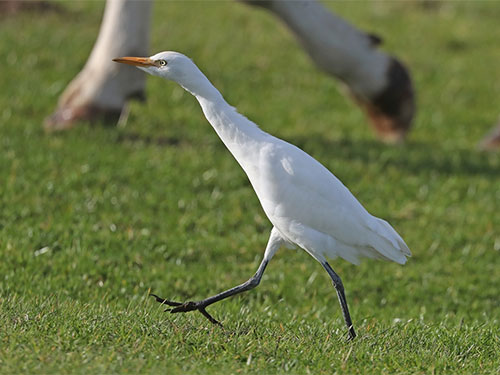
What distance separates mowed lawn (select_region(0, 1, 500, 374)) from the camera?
4426 millimetres

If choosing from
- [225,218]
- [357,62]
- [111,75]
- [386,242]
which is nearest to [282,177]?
[386,242]

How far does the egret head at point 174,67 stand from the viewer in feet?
15.3

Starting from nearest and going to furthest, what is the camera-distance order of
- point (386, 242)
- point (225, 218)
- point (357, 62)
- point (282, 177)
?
1. point (282, 177)
2. point (386, 242)
3. point (225, 218)
4. point (357, 62)

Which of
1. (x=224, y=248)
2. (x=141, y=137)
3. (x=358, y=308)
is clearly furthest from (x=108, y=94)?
(x=358, y=308)

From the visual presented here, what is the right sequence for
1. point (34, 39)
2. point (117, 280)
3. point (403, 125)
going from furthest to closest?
point (34, 39)
point (403, 125)
point (117, 280)

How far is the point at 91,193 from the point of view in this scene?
26.0ft

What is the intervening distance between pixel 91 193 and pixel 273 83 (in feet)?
17.4

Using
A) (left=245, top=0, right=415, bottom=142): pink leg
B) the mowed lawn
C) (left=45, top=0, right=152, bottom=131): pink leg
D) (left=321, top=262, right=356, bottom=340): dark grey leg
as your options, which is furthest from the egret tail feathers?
(left=45, top=0, right=152, bottom=131): pink leg

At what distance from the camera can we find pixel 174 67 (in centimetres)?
467

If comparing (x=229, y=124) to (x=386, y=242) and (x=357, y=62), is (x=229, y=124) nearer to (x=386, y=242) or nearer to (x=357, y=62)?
(x=386, y=242)

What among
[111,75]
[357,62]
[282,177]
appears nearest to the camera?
[282,177]

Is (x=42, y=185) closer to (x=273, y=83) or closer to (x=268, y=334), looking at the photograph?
(x=268, y=334)

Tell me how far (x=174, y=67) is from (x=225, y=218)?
332 centimetres

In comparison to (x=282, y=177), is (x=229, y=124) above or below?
above
